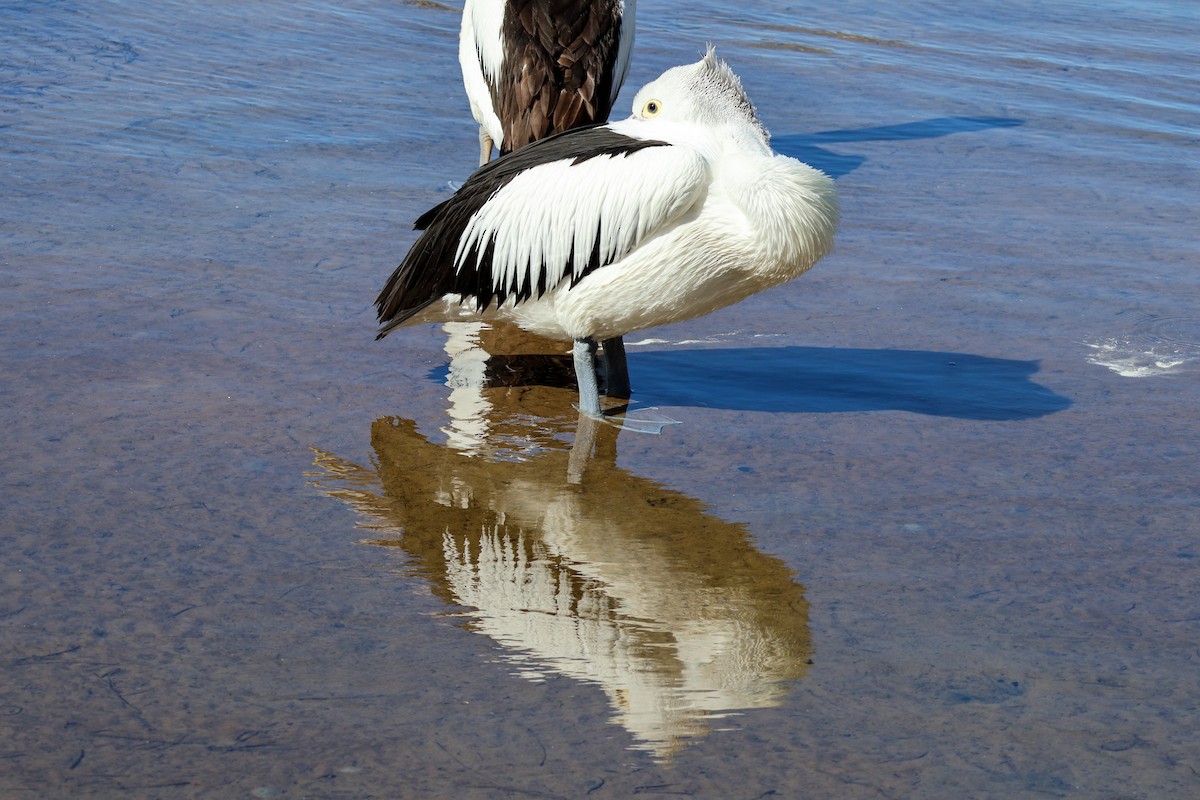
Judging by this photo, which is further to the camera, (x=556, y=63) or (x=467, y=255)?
(x=556, y=63)

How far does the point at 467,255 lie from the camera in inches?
169

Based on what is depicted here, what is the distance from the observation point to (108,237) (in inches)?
215

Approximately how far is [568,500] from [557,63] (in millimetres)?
2248

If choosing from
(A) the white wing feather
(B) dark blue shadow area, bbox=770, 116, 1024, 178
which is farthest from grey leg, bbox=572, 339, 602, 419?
(B) dark blue shadow area, bbox=770, 116, 1024, 178

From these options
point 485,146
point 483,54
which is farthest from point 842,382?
point 485,146

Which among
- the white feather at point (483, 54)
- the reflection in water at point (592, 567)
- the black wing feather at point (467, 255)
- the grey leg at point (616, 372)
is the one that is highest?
the white feather at point (483, 54)

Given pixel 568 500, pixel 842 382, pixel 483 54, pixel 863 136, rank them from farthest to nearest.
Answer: pixel 863 136
pixel 483 54
pixel 842 382
pixel 568 500

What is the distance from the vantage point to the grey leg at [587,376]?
434cm

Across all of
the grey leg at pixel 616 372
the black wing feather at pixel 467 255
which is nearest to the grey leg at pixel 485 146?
the black wing feather at pixel 467 255

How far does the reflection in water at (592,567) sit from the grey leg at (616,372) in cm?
25

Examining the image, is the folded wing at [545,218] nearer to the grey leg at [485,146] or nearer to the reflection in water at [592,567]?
the reflection in water at [592,567]

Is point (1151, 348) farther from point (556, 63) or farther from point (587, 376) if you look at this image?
point (556, 63)

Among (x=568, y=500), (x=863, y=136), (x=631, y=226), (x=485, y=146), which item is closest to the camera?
(x=568, y=500)

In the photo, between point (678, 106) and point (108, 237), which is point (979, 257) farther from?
point (108, 237)
